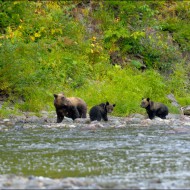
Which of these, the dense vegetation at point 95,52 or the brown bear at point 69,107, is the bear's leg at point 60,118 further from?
the dense vegetation at point 95,52

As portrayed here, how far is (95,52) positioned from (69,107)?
5417 millimetres

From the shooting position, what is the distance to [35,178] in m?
8.82

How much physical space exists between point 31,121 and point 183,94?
6602 mm

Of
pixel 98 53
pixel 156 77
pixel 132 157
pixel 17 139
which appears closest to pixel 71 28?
pixel 98 53

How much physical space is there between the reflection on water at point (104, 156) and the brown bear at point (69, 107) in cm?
207

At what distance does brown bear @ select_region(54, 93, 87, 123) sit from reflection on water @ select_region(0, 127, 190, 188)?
81.6 inches

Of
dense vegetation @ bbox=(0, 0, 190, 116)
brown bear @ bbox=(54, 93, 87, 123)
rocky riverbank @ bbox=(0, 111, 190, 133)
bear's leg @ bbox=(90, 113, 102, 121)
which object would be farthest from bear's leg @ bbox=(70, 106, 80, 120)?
dense vegetation @ bbox=(0, 0, 190, 116)

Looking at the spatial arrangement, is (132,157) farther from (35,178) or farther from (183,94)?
(183,94)

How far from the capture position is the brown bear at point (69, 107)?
1677 centimetres

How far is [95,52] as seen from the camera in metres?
22.1

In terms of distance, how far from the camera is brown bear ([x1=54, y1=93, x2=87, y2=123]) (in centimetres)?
1677

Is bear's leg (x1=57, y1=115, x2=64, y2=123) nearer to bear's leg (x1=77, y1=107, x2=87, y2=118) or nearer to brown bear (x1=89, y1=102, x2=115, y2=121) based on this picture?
brown bear (x1=89, y1=102, x2=115, y2=121)

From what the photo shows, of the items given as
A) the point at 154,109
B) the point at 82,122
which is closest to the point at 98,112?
the point at 82,122

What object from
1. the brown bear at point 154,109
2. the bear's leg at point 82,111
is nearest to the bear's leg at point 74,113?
the bear's leg at point 82,111
